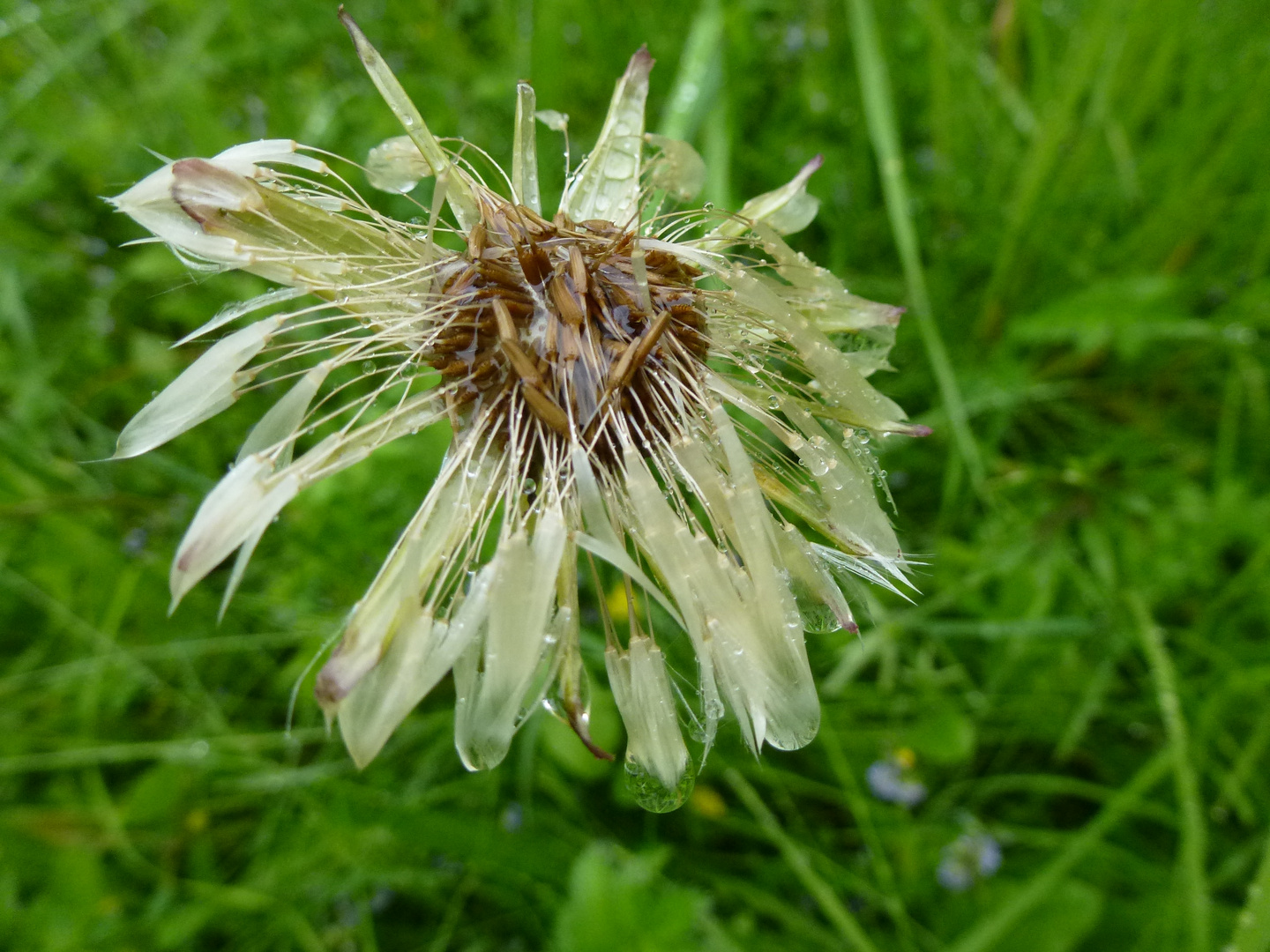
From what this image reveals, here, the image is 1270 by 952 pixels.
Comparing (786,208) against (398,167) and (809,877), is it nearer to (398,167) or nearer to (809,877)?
(398,167)

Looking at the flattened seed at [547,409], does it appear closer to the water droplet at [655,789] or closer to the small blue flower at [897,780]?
the water droplet at [655,789]

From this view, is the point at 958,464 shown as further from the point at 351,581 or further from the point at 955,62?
the point at 351,581

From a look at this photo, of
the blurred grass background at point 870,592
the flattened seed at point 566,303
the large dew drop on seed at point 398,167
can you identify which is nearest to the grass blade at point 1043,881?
the blurred grass background at point 870,592

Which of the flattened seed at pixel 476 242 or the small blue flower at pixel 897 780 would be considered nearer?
the flattened seed at pixel 476 242

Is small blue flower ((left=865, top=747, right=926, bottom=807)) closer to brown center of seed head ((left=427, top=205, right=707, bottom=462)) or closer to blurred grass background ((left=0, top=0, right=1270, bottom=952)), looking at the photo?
blurred grass background ((left=0, top=0, right=1270, bottom=952))

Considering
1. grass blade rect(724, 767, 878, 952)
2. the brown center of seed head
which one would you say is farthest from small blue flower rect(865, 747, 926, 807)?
the brown center of seed head

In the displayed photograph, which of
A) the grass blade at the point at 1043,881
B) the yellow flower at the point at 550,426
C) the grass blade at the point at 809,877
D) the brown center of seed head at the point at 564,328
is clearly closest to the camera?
the yellow flower at the point at 550,426

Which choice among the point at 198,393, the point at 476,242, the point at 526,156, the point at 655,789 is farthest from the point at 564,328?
the point at 655,789
